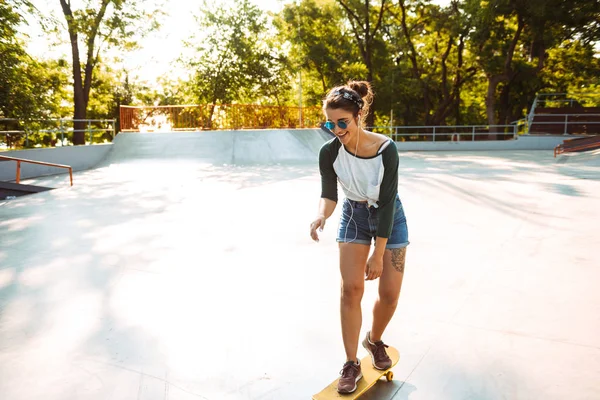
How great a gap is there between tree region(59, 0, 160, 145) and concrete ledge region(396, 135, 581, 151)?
1732 cm

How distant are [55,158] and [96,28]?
24.1ft

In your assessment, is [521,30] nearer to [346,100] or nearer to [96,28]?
[96,28]

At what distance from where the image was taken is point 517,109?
36.8 m

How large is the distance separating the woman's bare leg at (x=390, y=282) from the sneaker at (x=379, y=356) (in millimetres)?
213

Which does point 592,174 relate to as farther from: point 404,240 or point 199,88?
point 199,88

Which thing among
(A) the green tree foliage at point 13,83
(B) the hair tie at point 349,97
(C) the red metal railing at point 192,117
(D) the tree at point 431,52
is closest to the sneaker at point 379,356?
→ (B) the hair tie at point 349,97

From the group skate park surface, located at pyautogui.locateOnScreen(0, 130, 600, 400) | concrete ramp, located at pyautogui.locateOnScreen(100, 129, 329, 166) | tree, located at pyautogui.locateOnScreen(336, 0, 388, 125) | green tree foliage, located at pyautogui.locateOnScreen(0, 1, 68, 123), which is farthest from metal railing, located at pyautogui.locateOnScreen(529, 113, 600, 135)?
green tree foliage, located at pyautogui.locateOnScreen(0, 1, 68, 123)

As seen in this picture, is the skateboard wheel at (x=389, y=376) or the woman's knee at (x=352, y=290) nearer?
the woman's knee at (x=352, y=290)

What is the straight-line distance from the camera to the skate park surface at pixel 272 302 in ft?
9.46

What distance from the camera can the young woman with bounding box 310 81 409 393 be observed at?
2.50 metres

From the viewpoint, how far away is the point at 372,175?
2.55m

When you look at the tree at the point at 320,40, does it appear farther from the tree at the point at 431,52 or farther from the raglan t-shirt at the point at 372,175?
the raglan t-shirt at the point at 372,175

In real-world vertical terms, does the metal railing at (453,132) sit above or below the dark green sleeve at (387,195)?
above

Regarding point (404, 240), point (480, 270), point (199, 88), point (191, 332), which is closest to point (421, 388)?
point (404, 240)
